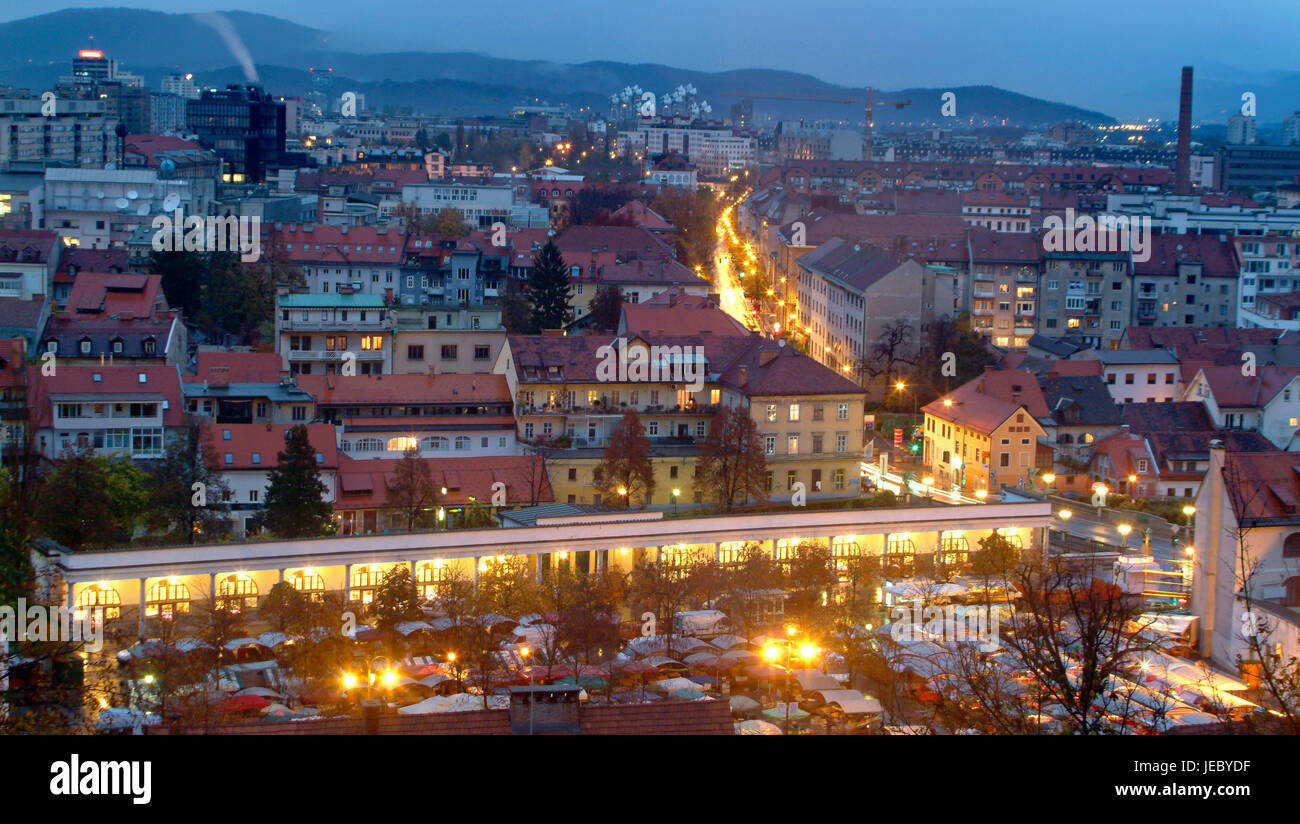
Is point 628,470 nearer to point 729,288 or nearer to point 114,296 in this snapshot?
point 114,296

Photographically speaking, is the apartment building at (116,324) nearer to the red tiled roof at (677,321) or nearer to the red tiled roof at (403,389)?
the red tiled roof at (403,389)

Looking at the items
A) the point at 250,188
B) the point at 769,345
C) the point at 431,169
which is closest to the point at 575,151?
the point at 431,169

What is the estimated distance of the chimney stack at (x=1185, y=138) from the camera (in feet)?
121

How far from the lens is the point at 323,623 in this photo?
9.40m

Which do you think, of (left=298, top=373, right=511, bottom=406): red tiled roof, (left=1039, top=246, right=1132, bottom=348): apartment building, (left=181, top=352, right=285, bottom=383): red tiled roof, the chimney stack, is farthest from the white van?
the chimney stack

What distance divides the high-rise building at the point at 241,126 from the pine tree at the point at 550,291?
20.3m

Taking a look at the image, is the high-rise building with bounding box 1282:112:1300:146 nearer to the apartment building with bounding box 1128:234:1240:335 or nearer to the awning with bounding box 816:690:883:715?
the apartment building with bounding box 1128:234:1240:335

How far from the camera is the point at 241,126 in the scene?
39.6 m

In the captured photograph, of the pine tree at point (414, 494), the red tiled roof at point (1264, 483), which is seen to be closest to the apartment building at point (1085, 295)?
the red tiled roof at point (1264, 483)

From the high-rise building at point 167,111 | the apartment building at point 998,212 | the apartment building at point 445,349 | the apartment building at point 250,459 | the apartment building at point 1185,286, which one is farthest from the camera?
the high-rise building at point 167,111

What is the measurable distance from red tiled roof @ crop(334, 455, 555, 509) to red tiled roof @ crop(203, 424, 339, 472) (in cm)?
17

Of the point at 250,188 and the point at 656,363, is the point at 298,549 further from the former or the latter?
the point at 250,188

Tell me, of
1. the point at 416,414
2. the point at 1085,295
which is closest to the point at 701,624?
the point at 416,414

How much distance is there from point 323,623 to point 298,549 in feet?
3.29
